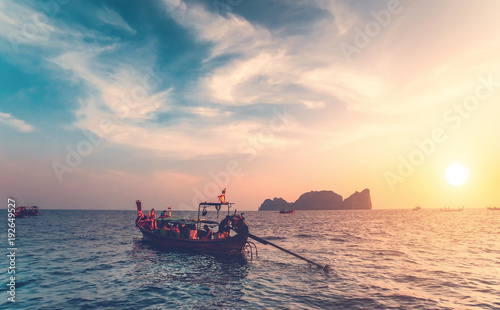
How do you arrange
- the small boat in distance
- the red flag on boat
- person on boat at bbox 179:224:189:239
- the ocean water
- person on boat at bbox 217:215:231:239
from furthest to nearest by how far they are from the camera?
the small boat in distance < person on boat at bbox 179:224:189:239 < the red flag on boat < person on boat at bbox 217:215:231:239 < the ocean water

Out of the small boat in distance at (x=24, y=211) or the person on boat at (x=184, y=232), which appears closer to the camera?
the person on boat at (x=184, y=232)

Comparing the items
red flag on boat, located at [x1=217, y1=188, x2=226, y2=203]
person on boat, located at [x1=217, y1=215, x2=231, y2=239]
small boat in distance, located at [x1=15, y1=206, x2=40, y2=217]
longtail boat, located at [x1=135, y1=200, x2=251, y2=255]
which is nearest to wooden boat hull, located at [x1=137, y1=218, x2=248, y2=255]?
longtail boat, located at [x1=135, y1=200, x2=251, y2=255]

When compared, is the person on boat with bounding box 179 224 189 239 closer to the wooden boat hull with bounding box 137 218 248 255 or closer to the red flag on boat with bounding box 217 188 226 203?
the wooden boat hull with bounding box 137 218 248 255

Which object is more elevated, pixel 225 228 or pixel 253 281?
pixel 225 228

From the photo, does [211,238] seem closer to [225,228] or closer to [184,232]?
[225,228]

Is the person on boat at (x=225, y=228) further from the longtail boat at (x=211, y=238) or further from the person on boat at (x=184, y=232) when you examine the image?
the person on boat at (x=184, y=232)

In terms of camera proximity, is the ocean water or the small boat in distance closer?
the ocean water

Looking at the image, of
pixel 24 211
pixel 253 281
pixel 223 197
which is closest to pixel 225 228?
pixel 223 197

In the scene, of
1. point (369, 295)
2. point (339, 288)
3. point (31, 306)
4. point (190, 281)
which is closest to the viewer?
point (31, 306)

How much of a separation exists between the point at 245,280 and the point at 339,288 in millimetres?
5763

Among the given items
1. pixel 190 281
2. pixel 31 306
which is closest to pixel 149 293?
pixel 190 281

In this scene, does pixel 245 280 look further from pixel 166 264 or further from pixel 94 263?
pixel 94 263

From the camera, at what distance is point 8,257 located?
22672 mm

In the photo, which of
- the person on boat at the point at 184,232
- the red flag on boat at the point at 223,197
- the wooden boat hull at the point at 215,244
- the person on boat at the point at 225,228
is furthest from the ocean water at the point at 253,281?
the red flag on boat at the point at 223,197
